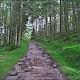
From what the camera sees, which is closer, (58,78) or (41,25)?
(58,78)

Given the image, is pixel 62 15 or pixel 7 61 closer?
pixel 7 61

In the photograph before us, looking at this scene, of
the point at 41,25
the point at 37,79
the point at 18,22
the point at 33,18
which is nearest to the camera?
the point at 37,79

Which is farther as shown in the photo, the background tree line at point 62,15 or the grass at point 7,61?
the background tree line at point 62,15

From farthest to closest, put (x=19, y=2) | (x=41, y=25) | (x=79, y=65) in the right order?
(x=41, y=25) < (x=19, y=2) < (x=79, y=65)

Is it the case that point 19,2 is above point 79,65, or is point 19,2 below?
above

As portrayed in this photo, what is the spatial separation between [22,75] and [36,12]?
63.2 meters

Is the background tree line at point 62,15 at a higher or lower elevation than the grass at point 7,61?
higher

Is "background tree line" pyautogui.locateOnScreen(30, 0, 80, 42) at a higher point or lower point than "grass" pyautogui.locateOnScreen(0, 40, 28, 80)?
higher

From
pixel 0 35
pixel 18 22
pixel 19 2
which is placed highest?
pixel 19 2

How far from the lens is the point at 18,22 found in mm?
36688

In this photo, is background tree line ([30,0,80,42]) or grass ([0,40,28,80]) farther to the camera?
background tree line ([30,0,80,42])

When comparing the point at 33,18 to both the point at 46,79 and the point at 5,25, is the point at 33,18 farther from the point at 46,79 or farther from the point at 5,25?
the point at 46,79

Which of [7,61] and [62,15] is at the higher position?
[62,15]

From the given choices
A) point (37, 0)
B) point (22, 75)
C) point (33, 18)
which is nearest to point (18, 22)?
point (37, 0)
